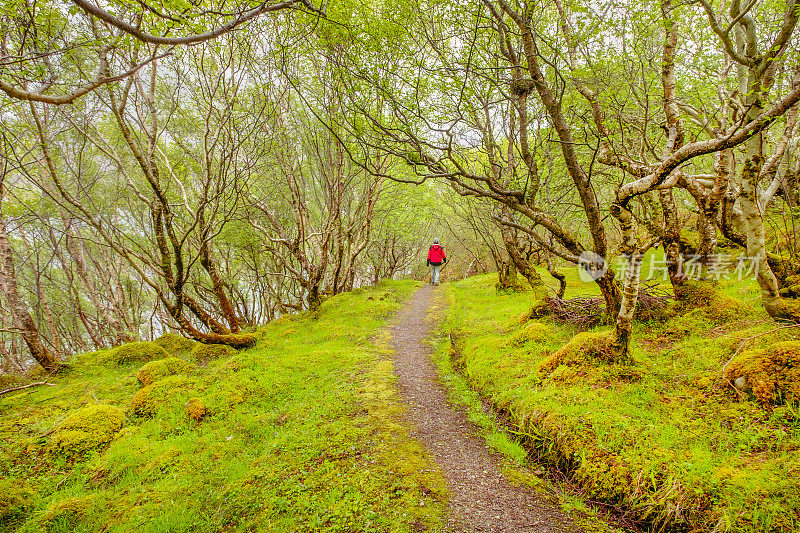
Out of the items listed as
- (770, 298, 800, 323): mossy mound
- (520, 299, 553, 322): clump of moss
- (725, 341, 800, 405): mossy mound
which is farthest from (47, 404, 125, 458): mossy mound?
(770, 298, 800, 323): mossy mound

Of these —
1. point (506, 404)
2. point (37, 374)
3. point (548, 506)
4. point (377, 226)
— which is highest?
point (377, 226)

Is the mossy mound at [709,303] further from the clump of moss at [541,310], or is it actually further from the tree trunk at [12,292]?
the tree trunk at [12,292]

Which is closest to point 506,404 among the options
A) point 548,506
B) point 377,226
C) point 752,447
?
point 548,506

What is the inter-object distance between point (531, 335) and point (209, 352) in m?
9.84

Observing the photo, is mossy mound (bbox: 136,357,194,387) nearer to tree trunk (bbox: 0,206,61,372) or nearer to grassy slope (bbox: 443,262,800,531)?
tree trunk (bbox: 0,206,61,372)

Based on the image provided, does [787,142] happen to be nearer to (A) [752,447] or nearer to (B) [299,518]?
(A) [752,447]

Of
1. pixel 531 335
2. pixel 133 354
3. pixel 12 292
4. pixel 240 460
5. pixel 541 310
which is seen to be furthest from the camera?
pixel 133 354

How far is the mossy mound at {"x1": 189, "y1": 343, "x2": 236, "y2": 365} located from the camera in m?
10.3

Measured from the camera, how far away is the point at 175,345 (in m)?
11.9

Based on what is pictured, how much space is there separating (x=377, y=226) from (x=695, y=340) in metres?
18.0

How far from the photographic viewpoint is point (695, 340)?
683cm

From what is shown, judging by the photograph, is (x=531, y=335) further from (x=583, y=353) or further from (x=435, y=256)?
(x=435, y=256)

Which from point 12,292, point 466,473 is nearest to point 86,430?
point 12,292

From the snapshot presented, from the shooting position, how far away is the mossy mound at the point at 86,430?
5.66 metres
